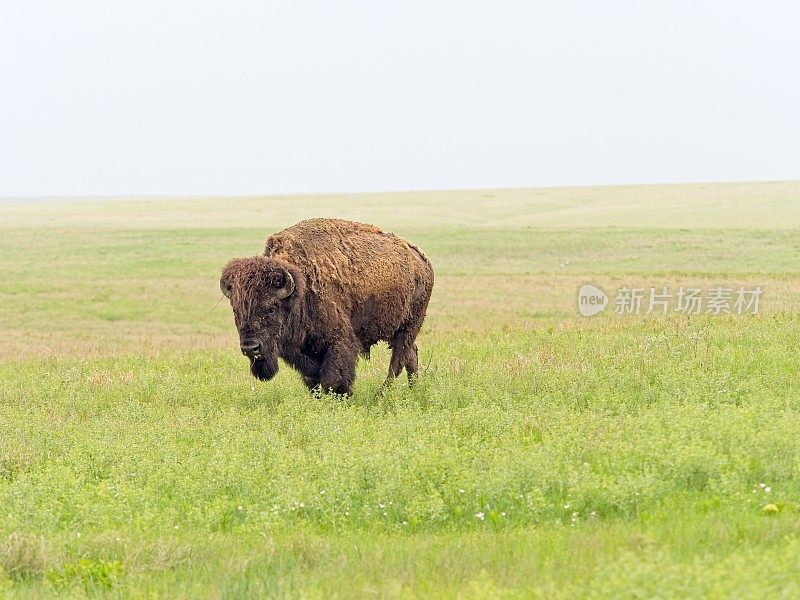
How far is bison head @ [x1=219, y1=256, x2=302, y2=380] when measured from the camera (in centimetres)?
1152

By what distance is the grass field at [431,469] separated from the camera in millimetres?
5648

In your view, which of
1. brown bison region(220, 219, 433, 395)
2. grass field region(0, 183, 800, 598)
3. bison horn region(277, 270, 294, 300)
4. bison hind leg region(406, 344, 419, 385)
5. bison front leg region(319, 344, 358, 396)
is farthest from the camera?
bison hind leg region(406, 344, 419, 385)

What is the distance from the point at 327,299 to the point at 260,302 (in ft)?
3.82

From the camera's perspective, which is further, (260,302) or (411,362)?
(411,362)

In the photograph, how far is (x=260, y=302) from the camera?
1158cm

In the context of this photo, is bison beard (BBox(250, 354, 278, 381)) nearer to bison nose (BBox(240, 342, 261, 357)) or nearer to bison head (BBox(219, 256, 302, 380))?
bison head (BBox(219, 256, 302, 380))

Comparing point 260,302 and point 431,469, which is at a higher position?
point 260,302

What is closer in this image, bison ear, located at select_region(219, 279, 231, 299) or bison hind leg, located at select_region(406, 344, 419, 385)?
bison ear, located at select_region(219, 279, 231, 299)

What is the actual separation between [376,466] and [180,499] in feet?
4.97

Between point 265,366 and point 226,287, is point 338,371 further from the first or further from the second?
point 226,287

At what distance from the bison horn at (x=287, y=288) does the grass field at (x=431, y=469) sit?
3.94 feet

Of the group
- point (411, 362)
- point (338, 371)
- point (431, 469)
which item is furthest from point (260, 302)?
point (431, 469)

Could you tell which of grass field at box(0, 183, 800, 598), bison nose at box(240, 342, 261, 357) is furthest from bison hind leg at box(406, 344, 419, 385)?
bison nose at box(240, 342, 261, 357)

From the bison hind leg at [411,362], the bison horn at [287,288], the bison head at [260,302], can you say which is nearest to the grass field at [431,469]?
the bison hind leg at [411,362]
